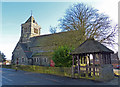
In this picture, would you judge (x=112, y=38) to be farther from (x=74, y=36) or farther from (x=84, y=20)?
(x=74, y=36)

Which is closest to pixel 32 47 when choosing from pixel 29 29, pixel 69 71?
pixel 29 29

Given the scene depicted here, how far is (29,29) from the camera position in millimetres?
44250

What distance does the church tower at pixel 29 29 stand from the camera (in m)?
44.2

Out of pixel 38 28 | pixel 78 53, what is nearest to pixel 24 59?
pixel 38 28

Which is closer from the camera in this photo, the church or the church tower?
the church

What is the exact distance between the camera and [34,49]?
4103 centimetres

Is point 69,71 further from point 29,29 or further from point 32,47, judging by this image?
point 29,29

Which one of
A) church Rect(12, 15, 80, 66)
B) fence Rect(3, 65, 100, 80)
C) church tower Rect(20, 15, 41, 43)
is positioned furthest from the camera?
church tower Rect(20, 15, 41, 43)

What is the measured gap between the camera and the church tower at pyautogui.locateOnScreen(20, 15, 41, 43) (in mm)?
44250

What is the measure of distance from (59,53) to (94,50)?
245 inches

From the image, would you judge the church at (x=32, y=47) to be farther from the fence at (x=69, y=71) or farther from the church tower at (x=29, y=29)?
the fence at (x=69, y=71)

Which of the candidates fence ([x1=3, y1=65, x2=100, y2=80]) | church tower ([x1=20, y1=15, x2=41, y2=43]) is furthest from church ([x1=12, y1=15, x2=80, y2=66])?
fence ([x1=3, y1=65, x2=100, y2=80])

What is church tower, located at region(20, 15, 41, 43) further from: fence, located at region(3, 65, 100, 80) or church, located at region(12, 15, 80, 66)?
fence, located at region(3, 65, 100, 80)

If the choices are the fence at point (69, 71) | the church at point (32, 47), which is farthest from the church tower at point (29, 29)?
the fence at point (69, 71)
